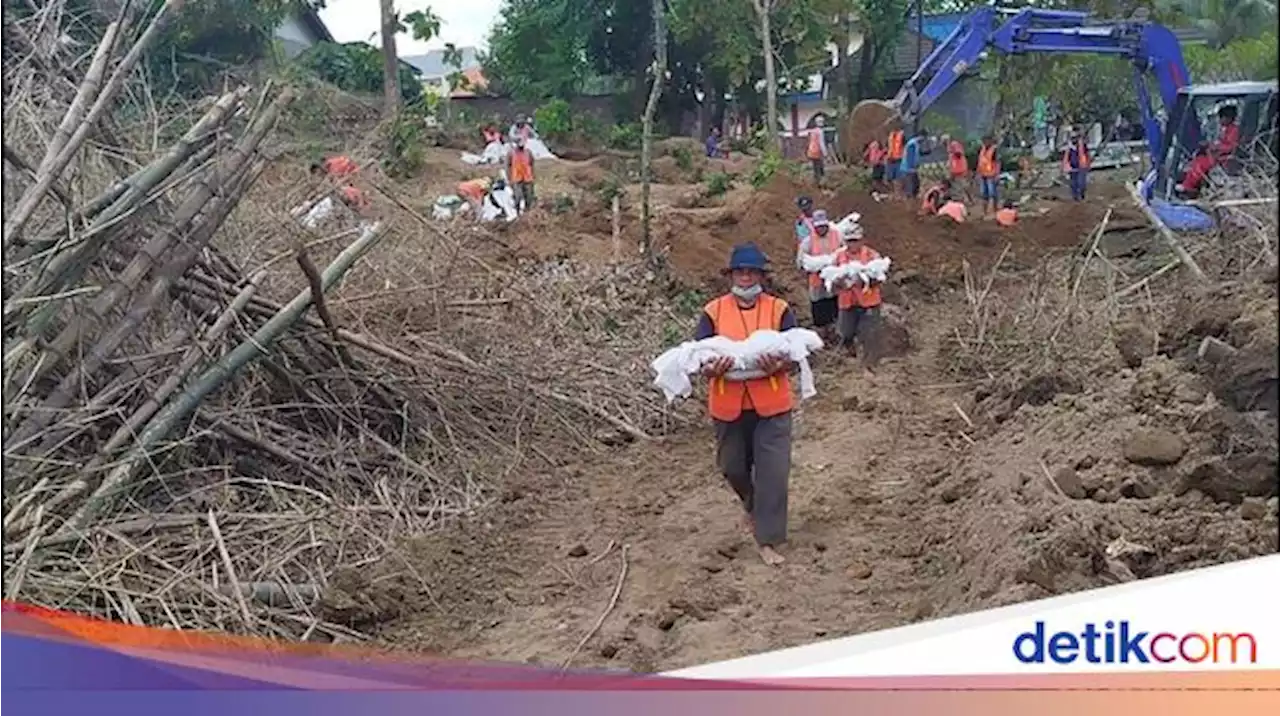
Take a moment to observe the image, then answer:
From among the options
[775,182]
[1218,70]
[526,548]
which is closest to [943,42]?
[1218,70]

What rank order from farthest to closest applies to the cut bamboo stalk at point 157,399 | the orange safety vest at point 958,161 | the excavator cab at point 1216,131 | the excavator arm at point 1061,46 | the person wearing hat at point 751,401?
the orange safety vest at point 958,161 < the person wearing hat at point 751,401 < the cut bamboo stalk at point 157,399 < the excavator arm at point 1061,46 < the excavator cab at point 1216,131

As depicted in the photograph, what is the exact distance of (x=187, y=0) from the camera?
405 centimetres

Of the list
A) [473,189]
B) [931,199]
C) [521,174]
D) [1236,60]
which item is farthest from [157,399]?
[931,199]

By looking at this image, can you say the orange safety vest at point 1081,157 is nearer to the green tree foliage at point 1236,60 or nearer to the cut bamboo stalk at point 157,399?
the green tree foliage at point 1236,60

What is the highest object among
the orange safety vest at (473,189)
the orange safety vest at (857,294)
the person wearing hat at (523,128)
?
the person wearing hat at (523,128)

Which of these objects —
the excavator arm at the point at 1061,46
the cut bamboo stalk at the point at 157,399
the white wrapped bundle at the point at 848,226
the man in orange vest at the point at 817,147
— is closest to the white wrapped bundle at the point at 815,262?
the white wrapped bundle at the point at 848,226

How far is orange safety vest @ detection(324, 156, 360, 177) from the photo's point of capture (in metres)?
5.82

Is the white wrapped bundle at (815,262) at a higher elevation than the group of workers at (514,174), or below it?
below

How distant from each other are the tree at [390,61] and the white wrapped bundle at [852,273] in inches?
127

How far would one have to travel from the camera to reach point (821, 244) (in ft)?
24.9

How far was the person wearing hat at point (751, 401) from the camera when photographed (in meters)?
4.18

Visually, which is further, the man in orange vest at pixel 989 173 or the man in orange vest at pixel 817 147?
the man in orange vest at pixel 989 173

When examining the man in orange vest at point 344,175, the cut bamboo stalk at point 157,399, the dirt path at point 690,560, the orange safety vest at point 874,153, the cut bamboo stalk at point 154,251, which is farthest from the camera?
the orange safety vest at point 874,153

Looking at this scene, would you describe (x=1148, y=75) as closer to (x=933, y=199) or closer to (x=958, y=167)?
(x=958, y=167)
